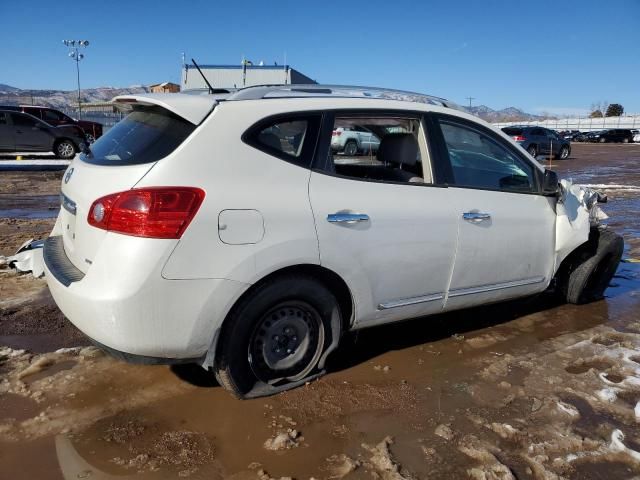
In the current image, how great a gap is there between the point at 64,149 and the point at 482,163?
662 inches

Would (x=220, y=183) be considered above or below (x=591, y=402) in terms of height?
above

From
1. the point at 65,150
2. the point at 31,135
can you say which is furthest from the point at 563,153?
the point at 31,135

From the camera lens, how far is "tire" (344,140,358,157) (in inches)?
168

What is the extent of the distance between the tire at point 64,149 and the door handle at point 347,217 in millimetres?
16869

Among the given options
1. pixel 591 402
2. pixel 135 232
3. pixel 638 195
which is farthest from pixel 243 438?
pixel 638 195

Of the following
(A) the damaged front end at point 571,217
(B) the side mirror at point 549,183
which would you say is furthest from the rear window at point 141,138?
(A) the damaged front end at point 571,217

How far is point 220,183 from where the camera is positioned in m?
2.83

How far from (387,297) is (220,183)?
1339 millimetres

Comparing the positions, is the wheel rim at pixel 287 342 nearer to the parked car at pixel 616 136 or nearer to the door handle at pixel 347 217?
the door handle at pixel 347 217

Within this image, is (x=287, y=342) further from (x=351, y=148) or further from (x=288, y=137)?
(x=351, y=148)

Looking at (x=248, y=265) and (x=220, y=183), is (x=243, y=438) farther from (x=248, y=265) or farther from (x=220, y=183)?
(x=220, y=183)

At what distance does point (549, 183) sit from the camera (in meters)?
4.30

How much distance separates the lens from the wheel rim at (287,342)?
10.2 ft

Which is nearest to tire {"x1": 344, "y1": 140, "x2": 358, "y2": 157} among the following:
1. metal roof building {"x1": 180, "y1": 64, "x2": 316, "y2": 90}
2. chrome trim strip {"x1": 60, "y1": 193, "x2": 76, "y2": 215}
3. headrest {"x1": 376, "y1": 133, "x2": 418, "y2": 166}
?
headrest {"x1": 376, "y1": 133, "x2": 418, "y2": 166}
